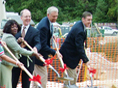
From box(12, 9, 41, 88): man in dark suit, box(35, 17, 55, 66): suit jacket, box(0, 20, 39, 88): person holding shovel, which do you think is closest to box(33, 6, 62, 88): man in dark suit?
box(35, 17, 55, 66): suit jacket

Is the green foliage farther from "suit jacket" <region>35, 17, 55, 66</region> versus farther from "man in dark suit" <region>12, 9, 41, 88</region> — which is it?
"man in dark suit" <region>12, 9, 41, 88</region>

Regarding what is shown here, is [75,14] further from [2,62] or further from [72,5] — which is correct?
[2,62]

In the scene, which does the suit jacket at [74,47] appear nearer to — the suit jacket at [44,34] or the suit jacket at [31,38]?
the suit jacket at [44,34]

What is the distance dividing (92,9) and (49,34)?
39740mm

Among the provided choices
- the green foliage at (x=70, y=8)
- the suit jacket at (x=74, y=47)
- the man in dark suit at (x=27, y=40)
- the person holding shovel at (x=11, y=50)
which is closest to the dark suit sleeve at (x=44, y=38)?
the man in dark suit at (x=27, y=40)

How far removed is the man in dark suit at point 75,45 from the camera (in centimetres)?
339

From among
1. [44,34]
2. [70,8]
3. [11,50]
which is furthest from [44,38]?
[70,8]

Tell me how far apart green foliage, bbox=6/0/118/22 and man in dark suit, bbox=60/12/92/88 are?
34552 mm

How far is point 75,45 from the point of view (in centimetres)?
356

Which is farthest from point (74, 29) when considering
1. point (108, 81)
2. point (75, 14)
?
point (75, 14)

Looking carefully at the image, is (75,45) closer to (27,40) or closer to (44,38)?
(44,38)

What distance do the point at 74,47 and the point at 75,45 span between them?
0.18 feet

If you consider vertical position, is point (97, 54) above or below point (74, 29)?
below

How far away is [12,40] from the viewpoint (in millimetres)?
2951
